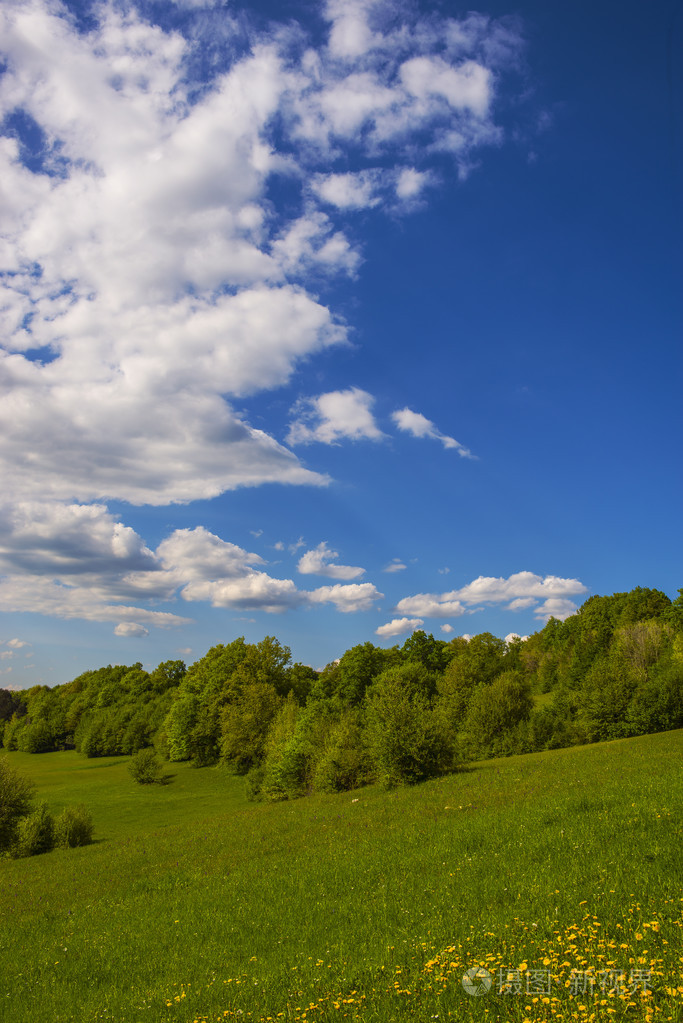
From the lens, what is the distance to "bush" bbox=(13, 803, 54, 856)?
4081 cm

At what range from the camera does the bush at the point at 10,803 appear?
4222 centimetres

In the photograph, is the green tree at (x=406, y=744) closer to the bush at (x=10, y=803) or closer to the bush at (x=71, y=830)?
the bush at (x=71, y=830)

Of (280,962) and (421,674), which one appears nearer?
(280,962)

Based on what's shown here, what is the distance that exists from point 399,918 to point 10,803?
42835mm

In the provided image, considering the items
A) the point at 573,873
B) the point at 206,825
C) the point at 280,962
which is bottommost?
the point at 206,825

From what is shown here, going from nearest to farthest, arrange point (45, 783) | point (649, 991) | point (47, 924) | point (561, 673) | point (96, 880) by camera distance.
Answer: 1. point (649, 991)
2. point (47, 924)
3. point (96, 880)
4. point (45, 783)
5. point (561, 673)

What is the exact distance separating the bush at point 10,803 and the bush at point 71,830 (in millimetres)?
2981

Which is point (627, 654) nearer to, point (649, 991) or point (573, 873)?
point (573, 873)

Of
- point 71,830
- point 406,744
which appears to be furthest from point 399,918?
point 71,830

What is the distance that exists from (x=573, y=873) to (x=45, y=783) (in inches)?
3780

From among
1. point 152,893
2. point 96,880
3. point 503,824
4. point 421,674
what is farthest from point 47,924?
point 421,674

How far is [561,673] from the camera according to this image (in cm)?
10238

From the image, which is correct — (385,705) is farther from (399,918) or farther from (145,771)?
(145,771)

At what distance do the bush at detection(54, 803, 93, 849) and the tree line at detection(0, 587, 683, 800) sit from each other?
726 inches
